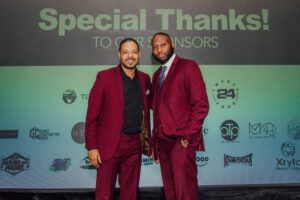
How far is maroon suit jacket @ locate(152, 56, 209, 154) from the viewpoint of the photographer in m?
1.82

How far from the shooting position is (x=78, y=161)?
2.88 metres

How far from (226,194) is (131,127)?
1425 mm

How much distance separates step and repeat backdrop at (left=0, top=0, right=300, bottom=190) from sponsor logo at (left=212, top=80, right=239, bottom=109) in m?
0.01

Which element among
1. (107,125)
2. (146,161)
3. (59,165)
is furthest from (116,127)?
(59,165)

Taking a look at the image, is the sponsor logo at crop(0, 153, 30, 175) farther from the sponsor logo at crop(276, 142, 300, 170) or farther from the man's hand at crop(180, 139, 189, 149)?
the sponsor logo at crop(276, 142, 300, 170)

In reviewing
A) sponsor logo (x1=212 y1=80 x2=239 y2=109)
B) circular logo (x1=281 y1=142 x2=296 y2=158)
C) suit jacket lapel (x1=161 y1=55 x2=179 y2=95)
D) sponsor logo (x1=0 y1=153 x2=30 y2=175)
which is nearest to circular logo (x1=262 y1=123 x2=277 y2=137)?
circular logo (x1=281 y1=142 x2=296 y2=158)

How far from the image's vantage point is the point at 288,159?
115 inches

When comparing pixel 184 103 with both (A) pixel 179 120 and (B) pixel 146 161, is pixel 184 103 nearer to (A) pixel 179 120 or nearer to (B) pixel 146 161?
(A) pixel 179 120

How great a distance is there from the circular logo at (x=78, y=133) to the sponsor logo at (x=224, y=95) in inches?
55.0

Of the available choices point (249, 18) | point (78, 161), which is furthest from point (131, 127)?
point (249, 18)

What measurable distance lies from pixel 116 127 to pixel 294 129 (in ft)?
6.51

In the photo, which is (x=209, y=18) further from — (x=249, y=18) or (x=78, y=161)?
(x=78, y=161)

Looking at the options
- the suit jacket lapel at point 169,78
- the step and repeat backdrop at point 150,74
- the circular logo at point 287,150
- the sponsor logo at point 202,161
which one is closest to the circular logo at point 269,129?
the step and repeat backdrop at point 150,74

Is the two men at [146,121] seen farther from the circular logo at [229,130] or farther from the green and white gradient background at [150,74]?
the circular logo at [229,130]
